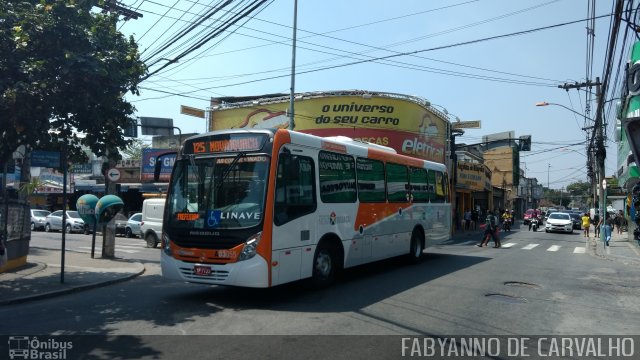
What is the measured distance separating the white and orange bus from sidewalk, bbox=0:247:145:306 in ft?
8.39

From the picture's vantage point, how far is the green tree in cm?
916

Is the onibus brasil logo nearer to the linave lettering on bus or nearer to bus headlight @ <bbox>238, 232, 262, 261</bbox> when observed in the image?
bus headlight @ <bbox>238, 232, 262, 261</bbox>

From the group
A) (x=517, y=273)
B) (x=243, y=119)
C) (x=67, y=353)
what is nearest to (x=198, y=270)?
(x=67, y=353)

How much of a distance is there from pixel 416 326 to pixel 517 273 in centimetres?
692

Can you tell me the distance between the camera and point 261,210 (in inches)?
332

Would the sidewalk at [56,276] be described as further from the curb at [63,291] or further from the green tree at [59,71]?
the green tree at [59,71]

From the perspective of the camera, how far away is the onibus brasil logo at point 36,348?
5.71m

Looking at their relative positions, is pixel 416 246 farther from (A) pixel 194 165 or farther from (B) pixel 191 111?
(B) pixel 191 111

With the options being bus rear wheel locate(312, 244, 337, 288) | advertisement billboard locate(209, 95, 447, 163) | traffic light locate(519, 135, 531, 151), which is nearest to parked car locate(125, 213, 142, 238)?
advertisement billboard locate(209, 95, 447, 163)

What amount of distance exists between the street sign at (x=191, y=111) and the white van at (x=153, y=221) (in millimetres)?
10357

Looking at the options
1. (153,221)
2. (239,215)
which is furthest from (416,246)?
(153,221)

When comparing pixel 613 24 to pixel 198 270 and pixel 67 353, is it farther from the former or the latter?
pixel 67 353

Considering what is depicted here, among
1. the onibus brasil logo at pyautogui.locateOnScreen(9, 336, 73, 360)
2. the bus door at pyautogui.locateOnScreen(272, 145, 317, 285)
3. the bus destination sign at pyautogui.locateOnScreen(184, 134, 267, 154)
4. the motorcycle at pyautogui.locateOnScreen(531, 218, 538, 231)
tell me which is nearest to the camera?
the onibus brasil logo at pyautogui.locateOnScreen(9, 336, 73, 360)

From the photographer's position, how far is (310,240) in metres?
9.48
